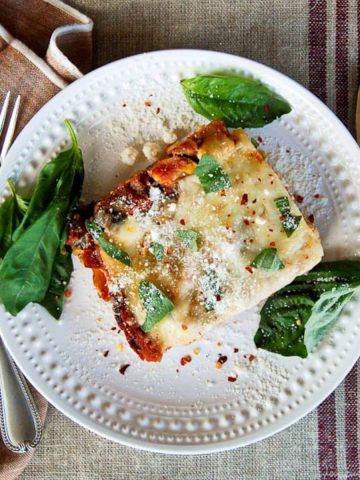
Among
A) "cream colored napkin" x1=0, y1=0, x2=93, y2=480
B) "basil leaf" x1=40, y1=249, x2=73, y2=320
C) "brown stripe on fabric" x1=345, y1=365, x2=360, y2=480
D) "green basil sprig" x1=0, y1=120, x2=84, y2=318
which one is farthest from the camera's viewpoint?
"brown stripe on fabric" x1=345, y1=365, x2=360, y2=480

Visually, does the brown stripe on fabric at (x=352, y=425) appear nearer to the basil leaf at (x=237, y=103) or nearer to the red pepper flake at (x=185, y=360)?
the red pepper flake at (x=185, y=360)

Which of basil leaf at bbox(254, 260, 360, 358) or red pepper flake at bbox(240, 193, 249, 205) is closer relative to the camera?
red pepper flake at bbox(240, 193, 249, 205)

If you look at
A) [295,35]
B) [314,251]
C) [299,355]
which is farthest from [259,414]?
[295,35]

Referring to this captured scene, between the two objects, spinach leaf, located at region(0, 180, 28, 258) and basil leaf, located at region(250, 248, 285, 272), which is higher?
spinach leaf, located at region(0, 180, 28, 258)

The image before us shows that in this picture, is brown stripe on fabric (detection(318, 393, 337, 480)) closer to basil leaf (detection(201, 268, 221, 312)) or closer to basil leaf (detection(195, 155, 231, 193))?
basil leaf (detection(201, 268, 221, 312))

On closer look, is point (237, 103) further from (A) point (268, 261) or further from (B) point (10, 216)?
(B) point (10, 216)

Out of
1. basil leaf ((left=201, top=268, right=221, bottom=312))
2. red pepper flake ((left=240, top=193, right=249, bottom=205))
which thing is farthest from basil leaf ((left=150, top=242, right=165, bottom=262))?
red pepper flake ((left=240, top=193, right=249, bottom=205))

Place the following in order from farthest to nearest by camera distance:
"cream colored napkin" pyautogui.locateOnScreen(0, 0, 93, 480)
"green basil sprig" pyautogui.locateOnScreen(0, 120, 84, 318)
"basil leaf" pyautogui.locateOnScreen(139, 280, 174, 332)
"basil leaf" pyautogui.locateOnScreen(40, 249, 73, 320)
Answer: "cream colored napkin" pyautogui.locateOnScreen(0, 0, 93, 480)
"basil leaf" pyautogui.locateOnScreen(40, 249, 73, 320)
"green basil sprig" pyautogui.locateOnScreen(0, 120, 84, 318)
"basil leaf" pyautogui.locateOnScreen(139, 280, 174, 332)
